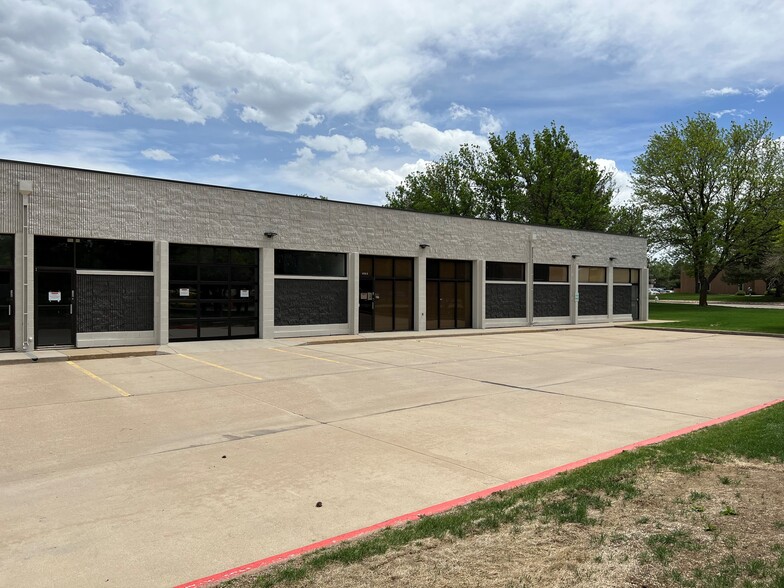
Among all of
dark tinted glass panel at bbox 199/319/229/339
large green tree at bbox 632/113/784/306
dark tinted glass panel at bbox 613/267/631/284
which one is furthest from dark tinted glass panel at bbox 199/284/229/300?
large green tree at bbox 632/113/784/306

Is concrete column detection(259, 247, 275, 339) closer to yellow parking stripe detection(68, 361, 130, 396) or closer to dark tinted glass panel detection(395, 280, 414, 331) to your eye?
dark tinted glass panel detection(395, 280, 414, 331)

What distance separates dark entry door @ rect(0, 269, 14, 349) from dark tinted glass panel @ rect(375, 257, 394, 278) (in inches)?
505

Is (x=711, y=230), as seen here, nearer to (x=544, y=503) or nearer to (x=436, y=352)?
(x=436, y=352)

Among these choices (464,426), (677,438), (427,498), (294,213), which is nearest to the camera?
(427,498)

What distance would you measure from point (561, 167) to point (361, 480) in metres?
47.4

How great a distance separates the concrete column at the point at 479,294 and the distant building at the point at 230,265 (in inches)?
1.9

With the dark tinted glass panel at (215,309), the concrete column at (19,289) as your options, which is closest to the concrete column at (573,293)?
the dark tinted glass panel at (215,309)

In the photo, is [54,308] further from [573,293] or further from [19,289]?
[573,293]

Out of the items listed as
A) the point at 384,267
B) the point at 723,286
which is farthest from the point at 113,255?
the point at 723,286

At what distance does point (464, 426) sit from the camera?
26.6 ft

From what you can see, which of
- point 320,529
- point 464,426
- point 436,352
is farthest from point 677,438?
point 436,352

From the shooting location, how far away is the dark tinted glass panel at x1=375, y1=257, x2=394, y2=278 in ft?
80.5

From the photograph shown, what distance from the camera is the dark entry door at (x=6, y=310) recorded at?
16.1m

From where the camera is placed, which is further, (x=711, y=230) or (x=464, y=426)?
(x=711, y=230)
